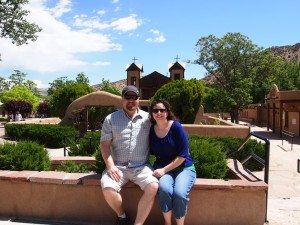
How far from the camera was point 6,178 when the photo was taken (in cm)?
416

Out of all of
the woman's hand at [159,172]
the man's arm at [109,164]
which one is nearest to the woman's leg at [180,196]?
the woman's hand at [159,172]

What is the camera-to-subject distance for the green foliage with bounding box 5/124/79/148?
50.6 feet

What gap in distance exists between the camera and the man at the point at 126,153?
11.9 ft

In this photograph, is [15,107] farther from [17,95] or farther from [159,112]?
[159,112]

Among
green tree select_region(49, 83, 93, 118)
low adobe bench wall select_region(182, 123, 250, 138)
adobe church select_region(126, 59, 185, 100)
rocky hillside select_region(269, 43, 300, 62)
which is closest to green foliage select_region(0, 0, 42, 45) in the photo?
green tree select_region(49, 83, 93, 118)

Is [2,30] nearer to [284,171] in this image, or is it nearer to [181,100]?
[181,100]

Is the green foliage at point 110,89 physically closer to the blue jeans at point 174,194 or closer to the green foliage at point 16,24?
the green foliage at point 16,24

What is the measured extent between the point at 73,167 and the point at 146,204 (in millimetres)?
2407

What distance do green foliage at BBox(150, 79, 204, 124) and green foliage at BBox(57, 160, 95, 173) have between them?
10198 mm

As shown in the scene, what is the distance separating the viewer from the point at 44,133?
51.5 ft

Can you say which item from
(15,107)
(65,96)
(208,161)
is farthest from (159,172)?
(15,107)

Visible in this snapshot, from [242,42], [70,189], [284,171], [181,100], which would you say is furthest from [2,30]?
[242,42]

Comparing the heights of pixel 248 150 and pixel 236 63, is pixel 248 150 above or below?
below

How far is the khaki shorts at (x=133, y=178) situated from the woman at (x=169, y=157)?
9 centimetres
